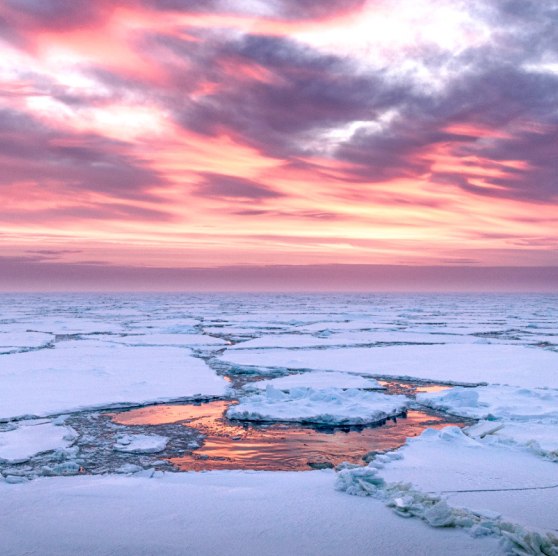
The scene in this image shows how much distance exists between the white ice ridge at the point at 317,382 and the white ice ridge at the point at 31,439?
3140 mm

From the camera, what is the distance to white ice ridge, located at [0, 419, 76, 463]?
5016mm

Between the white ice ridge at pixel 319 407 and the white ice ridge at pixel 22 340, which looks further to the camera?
the white ice ridge at pixel 22 340

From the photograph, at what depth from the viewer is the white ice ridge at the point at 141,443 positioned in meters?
5.32

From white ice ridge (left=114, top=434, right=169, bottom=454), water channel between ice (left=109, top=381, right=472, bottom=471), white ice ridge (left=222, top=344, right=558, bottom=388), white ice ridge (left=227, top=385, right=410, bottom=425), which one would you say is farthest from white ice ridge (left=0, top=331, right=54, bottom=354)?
white ice ridge (left=114, top=434, right=169, bottom=454)

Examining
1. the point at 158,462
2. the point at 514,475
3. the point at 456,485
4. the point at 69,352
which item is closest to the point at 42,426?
the point at 158,462

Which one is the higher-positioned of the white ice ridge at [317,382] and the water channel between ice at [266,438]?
the white ice ridge at [317,382]

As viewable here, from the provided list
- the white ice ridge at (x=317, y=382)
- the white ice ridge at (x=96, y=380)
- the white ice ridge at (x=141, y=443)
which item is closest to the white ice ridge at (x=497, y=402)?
the white ice ridge at (x=317, y=382)

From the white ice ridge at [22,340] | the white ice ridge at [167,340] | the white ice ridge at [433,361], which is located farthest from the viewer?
the white ice ridge at [167,340]

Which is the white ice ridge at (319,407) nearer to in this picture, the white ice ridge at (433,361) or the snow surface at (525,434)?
the snow surface at (525,434)

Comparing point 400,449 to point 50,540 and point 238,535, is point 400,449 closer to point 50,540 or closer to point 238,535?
point 238,535

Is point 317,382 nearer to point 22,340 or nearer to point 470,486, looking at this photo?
point 470,486

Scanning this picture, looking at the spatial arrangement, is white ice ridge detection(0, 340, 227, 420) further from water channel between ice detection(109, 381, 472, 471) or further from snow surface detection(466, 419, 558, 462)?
snow surface detection(466, 419, 558, 462)

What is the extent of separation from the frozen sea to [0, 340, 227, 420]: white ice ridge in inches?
1.6

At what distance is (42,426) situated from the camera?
5984 millimetres
